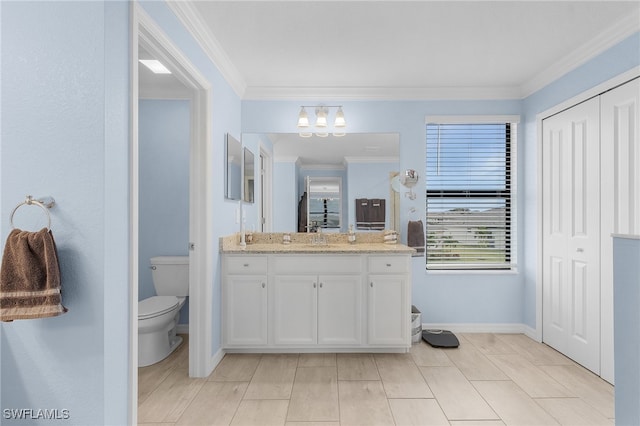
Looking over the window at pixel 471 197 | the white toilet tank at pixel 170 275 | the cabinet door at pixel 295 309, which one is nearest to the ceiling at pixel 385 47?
the window at pixel 471 197

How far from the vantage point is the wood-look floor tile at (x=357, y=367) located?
2623mm

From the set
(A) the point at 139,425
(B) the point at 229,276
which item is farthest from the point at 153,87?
(A) the point at 139,425

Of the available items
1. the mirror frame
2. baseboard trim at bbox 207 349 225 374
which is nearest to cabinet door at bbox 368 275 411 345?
baseboard trim at bbox 207 349 225 374

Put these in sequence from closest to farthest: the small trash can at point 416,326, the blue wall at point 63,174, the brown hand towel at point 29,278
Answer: the brown hand towel at point 29,278, the blue wall at point 63,174, the small trash can at point 416,326

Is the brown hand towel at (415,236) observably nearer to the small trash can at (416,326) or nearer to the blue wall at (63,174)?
the small trash can at (416,326)

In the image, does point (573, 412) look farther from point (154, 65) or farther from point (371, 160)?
point (154, 65)

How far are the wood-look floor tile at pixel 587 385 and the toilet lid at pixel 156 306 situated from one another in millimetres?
2991

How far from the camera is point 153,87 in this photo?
3.45m

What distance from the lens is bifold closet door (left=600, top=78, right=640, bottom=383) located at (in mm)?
2340

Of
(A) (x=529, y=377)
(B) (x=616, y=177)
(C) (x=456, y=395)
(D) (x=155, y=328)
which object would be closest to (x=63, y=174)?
(D) (x=155, y=328)

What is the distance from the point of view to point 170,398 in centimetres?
231

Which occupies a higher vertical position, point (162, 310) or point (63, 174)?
point (63, 174)

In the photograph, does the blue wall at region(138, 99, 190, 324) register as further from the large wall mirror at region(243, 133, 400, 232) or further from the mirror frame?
the large wall mirror at region(243, 133, 400, 232)

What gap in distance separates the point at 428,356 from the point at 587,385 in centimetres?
108
